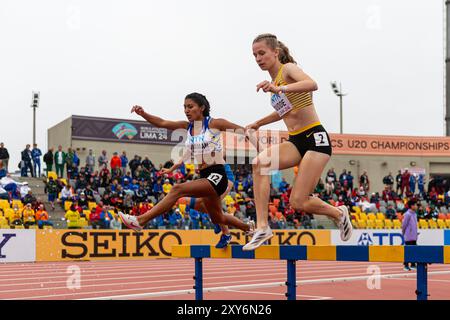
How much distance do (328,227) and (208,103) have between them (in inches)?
729

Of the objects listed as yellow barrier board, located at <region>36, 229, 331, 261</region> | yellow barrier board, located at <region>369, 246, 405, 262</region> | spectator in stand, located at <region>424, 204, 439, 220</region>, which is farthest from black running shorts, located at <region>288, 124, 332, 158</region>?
spectator in stand, located at <region>424, 204, 439, 220</region>

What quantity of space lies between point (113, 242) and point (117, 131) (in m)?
14.2

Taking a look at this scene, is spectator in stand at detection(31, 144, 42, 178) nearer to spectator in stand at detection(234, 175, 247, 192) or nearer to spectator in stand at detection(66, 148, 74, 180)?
spectator in stand at detection(66, 148, 74, 180)

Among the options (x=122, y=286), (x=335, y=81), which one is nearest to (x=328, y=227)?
(x=122, y=286)

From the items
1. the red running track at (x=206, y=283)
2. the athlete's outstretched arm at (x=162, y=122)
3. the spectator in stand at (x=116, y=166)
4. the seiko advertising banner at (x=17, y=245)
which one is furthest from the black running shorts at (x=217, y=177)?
the spectator in stand at (x=116, y=166)

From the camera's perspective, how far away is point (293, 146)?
19.5 ft

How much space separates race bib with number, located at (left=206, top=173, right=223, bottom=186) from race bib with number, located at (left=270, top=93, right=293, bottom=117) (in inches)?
40.6

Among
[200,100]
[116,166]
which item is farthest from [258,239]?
[116,166]

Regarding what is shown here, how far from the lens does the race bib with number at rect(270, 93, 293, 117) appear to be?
581 centimetres

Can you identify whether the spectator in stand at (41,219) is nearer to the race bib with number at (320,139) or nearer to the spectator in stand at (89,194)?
the spectator in stand at (89,194)

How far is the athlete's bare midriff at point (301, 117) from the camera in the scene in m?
5.82

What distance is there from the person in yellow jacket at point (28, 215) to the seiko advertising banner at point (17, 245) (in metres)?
0.51

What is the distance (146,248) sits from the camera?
21.1 m
